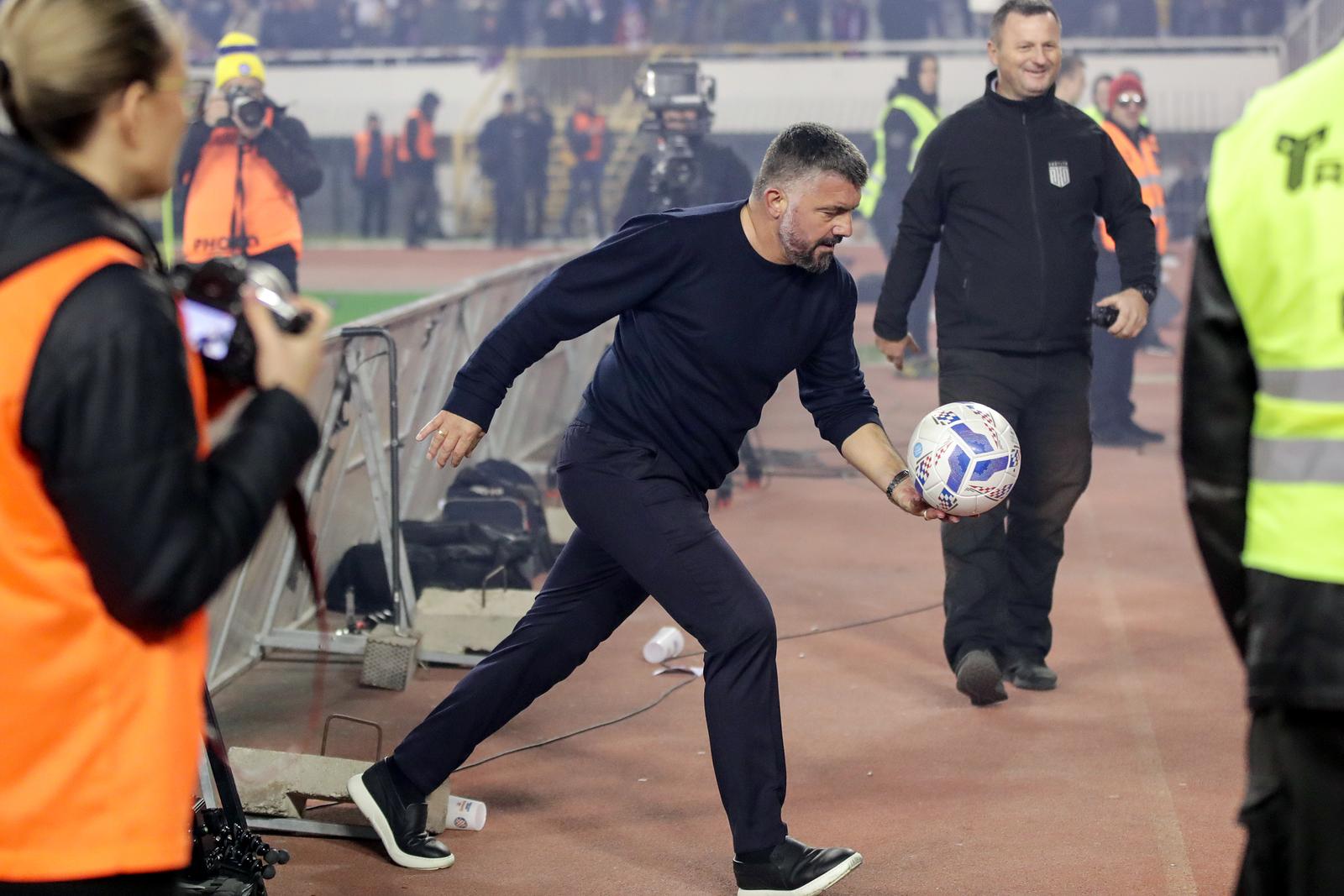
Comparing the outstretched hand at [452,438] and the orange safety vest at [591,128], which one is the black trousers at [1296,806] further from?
the orange safety vest at [591,128]

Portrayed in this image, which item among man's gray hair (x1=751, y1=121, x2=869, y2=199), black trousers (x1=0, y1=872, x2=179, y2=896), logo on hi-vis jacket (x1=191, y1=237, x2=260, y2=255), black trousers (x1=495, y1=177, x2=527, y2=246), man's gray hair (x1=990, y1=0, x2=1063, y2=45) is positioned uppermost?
man's gray hair (x1=990, y1=0, x2=1063, y2=45)

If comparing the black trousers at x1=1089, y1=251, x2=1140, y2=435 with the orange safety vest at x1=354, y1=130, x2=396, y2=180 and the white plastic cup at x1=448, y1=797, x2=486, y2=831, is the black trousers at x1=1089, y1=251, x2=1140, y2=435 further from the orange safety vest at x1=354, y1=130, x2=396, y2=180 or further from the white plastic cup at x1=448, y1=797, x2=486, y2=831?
the orange safety vest at x1=354, y1=130, x2=396, y2=180

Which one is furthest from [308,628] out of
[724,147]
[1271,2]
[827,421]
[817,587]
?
[1271,2]

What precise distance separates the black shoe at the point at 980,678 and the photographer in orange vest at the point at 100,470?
4.09 m

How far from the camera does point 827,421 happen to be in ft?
14.7

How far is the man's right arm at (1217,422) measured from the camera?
6.56 feet

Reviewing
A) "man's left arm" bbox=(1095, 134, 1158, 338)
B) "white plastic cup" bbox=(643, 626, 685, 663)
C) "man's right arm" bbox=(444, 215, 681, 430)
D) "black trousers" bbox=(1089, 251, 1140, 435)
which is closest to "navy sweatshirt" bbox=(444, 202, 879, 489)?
"man's right arm" bbox=(444, 215, 681, 430)

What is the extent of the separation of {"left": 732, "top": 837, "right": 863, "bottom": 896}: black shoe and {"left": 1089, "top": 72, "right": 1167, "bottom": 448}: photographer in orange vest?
726 cm

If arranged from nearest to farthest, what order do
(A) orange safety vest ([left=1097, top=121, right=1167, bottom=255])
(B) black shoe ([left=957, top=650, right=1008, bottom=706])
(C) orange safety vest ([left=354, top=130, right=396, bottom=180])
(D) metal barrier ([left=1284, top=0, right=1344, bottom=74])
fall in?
(B) black shoe ([left=957, top=650, right=1008, bottom=706]) → (A) orange safety vest ([left=1097, top=121, right=1167, bottom=255]) → (D) metal barrier ([left=1284, top=0, right=1344, bottom=74]) → (C) orange safety vest ([left=354, top=130, right=396, bottom=180])

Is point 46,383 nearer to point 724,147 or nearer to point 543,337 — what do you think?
point 543,337

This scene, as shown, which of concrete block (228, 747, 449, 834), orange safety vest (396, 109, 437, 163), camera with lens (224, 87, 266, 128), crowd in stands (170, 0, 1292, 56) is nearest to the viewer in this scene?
concrete block (228, 747, 449, 834)

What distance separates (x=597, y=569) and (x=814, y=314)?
2.93 feet

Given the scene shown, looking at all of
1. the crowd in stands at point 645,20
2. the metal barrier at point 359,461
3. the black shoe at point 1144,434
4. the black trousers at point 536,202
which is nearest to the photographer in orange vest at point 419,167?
the black trousers at point 536,202

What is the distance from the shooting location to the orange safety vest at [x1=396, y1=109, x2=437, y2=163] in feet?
87.5
